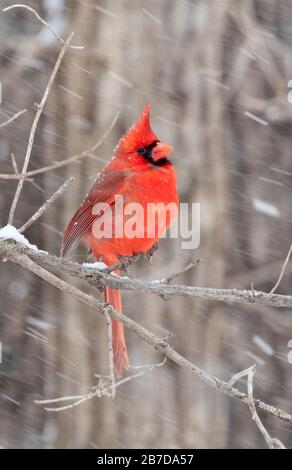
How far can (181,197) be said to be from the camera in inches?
136

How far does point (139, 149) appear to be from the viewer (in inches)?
98.7

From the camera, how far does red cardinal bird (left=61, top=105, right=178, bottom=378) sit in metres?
2.45

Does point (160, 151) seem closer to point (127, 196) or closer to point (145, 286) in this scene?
point (127, 196)

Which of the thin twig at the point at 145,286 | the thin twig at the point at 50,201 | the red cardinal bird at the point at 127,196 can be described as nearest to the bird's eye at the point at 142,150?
the red cardinal bird at the point at 127,196

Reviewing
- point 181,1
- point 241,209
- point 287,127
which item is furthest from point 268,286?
point 181,1

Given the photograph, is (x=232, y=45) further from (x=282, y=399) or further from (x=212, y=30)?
(x=282, y=399)

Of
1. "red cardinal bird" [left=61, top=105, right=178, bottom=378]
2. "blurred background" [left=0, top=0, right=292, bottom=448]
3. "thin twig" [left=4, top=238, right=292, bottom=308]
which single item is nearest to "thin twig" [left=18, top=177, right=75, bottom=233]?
"thin twig" [left=4, top=238, right=292, bottom=308]

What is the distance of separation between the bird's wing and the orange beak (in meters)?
0.11

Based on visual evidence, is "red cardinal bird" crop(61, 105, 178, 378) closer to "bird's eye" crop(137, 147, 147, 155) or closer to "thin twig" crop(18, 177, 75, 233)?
"bird's eye" crop(137, 147, 147, 155)

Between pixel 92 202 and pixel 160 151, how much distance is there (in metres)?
0.26

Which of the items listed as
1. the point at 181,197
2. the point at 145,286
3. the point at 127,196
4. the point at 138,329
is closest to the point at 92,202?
the point at 127,196

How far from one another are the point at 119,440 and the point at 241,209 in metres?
1.10
